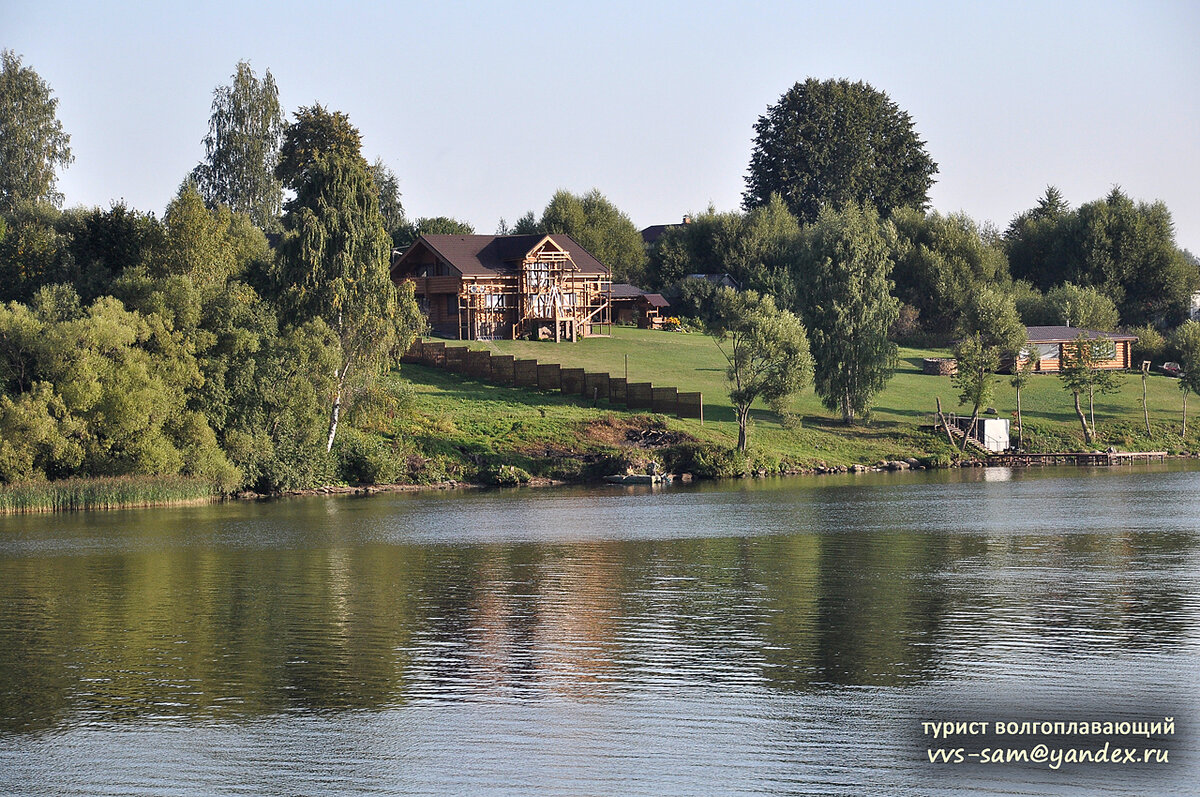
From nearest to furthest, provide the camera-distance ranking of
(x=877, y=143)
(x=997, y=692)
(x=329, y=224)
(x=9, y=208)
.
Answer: (x=997, y=692) < (x=329, y=224) < (x=9, y=208) < (x=877, y=143)

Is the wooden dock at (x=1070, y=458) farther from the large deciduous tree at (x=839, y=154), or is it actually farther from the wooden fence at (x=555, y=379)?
the large deciduous tree at (x=839, y=154)

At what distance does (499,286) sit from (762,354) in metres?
36.3

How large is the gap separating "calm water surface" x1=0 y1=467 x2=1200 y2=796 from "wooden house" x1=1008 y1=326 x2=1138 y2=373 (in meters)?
57.7

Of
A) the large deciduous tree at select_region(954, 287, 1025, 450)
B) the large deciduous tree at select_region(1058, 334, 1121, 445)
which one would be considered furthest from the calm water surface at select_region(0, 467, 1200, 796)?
the large deciduous tree at select_region(1058, 334, 1121, 445)

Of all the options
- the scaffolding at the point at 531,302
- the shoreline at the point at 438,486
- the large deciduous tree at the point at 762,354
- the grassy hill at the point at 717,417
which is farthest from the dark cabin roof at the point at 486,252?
the shoreline at the point at 438,486

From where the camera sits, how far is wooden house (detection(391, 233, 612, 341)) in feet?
334

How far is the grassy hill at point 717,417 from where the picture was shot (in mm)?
70812

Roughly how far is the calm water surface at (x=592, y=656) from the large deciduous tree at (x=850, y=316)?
115ft

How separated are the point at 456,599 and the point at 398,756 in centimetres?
1261

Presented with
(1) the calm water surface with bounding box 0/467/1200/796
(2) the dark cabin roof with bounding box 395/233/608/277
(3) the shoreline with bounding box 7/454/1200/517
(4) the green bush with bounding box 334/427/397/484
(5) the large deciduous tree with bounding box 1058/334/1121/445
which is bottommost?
(3) the shoreline with bounding box 7/454/1200/517

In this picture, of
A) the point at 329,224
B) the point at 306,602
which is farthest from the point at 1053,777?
the point at 329,224

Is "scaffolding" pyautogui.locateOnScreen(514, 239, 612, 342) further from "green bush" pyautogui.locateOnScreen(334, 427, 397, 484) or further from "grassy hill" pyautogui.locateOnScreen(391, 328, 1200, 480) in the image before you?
"green bush" pyautogui.locateOnScreen(334, 427, 397, 484)

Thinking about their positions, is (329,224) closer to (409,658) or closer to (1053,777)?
(409,658)

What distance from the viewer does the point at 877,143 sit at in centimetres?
14425
